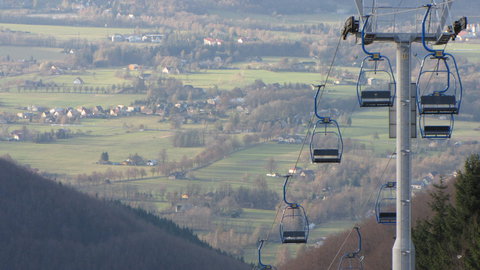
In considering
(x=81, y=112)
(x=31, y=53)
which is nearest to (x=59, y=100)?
(x=81, y=112)

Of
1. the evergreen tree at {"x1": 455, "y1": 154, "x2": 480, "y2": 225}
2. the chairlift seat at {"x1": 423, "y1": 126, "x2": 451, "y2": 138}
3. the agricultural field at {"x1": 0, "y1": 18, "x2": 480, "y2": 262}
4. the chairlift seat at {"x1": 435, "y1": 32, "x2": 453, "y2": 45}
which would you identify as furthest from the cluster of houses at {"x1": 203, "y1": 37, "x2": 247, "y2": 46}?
the chairlift seat at {"x1": 435, "y1": 32, "x2": 453, "y2": 45}

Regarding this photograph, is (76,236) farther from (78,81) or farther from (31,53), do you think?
(31,53)

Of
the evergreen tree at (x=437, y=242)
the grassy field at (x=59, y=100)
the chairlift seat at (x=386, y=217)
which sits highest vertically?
the chairlift seat at (x=386, y=217)

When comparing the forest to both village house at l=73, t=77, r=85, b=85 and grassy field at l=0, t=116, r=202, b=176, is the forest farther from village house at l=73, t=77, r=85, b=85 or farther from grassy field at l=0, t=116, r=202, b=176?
village house at l=73, t=77, r=85, b=85

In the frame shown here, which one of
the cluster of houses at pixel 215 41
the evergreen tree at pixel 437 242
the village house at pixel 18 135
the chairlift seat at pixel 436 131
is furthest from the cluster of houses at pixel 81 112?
the chairlift seat at pixel 436 131

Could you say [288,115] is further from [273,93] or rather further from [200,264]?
[200,264]

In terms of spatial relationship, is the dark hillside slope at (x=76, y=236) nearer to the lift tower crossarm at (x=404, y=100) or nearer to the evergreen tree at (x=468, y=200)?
the evergreen tree at (x=468, y=200)
